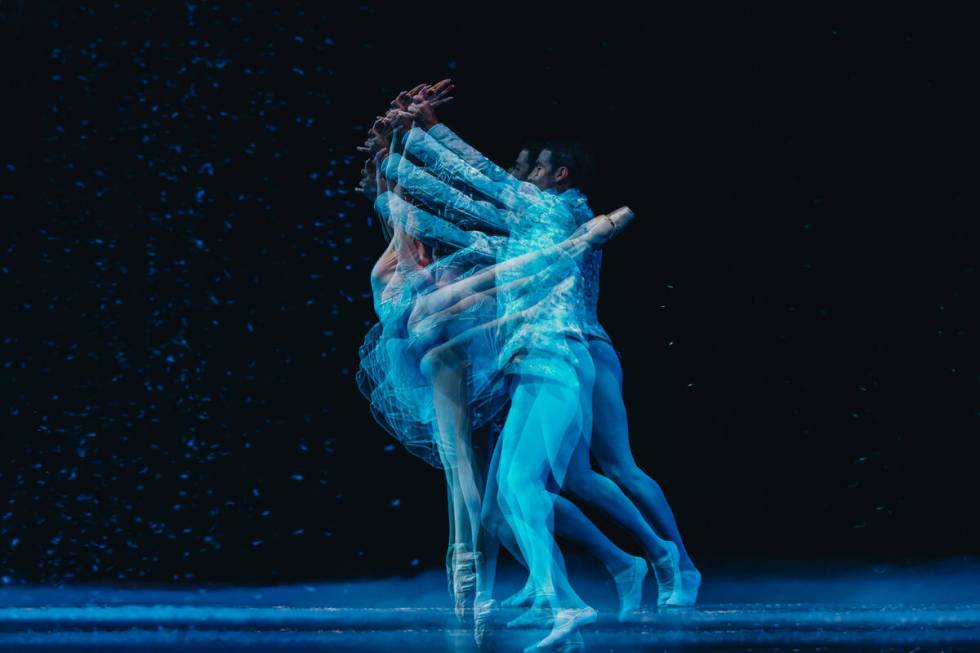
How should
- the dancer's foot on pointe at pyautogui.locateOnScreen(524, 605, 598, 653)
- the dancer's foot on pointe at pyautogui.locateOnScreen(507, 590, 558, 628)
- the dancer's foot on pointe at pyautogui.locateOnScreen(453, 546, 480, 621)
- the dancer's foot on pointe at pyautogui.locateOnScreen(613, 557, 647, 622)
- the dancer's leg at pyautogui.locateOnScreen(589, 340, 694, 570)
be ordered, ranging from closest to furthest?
the dancer's foot on pointe at pyautogui.locateOnScreen(524, 605, 598, 653)
the dancer's foot on pointe at pyautogui.locateOnScreen(507, 590, 558, 628)
the dancer's foot on pointe at pyautogui.locateOnScreen(453, 546, 480, 621)
the dancer's foot on pointe at pyautogui.locateOnScreen(613, 557, 647, 622)
the dancer's leg at pyautogui.locateOnScreen(589, 340, 694, 570)

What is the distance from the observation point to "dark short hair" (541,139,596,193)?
102 inches

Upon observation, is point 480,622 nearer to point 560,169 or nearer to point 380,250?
point 560,169

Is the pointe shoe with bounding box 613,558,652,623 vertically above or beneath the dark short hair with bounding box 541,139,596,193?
beneath

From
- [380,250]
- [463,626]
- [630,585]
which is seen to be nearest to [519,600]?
[463,626]

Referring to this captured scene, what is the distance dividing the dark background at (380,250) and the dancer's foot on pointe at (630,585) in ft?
1.92

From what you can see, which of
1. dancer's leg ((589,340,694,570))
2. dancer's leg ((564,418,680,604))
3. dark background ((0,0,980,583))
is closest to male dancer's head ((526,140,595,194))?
dark background ((0,0,980,583))

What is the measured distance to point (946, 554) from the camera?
3094 millimetres

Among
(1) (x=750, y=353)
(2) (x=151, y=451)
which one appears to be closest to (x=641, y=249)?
(1) (x=750, y=353)

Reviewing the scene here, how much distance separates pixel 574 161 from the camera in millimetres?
2607

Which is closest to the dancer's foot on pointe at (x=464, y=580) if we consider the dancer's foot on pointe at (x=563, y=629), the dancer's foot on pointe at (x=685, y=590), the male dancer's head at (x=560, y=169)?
the dancer's foot on pointe at (x=563, y=629)

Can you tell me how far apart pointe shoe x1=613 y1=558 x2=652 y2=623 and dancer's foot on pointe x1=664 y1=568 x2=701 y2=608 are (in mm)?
172

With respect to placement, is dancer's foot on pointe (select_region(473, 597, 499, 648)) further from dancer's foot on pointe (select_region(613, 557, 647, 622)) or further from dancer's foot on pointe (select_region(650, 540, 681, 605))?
dancer's foot on pointe (select_region(650, 540, 681, 605))

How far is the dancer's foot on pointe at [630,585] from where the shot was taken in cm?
254

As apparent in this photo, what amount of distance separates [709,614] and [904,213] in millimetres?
1297
